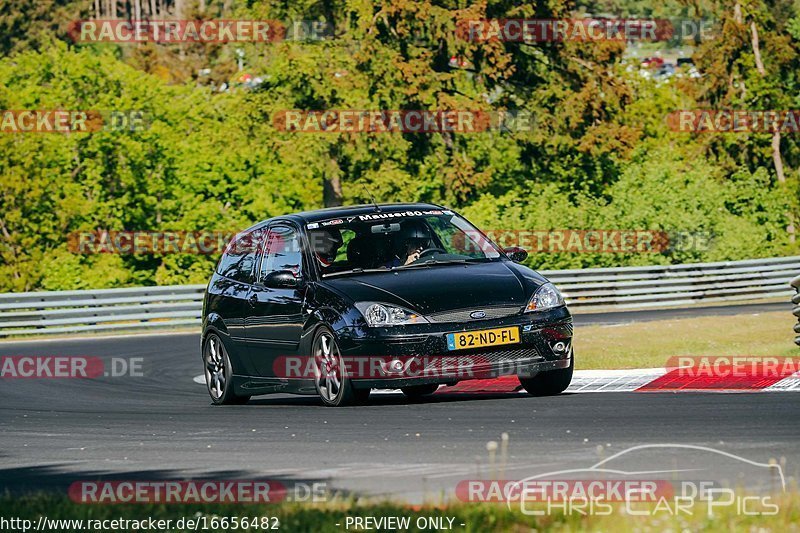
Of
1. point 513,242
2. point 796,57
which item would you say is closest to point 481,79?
point 513,242

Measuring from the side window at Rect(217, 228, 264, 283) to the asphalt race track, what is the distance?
48.0 inches

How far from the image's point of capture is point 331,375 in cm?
1145

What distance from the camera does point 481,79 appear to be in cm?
4709

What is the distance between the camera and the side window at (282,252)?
12328 mm

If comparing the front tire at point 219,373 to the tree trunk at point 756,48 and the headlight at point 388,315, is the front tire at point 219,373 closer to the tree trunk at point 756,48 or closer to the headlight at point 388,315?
the headlight at point 388,315

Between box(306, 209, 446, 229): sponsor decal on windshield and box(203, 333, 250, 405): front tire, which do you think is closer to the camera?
box(306, 209, 446, 229): sponsor decal on windshield

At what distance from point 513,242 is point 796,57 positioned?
21679mm

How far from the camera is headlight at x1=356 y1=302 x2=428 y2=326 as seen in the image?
11.0 metres

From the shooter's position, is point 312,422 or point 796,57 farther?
point 796,57

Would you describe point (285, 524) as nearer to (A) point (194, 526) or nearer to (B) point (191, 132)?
(A) point (194, 526)

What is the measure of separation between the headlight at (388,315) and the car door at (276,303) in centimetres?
95

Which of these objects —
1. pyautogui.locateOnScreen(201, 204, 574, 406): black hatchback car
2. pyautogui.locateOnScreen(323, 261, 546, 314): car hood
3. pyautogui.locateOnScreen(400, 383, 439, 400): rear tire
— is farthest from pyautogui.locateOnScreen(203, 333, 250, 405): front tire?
pyautogui.locateOnScreen(323, 261, 546, 314): car hood

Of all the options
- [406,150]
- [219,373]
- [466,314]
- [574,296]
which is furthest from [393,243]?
[406,150]

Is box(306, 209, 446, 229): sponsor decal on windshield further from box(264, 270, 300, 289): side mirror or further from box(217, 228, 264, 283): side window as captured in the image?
box(217, 228, 264, 283): side window
